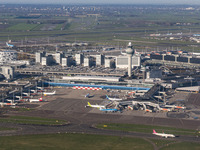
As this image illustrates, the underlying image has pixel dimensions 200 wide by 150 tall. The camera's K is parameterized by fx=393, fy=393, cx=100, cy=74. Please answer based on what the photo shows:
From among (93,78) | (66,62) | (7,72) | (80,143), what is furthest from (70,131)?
(66,62)

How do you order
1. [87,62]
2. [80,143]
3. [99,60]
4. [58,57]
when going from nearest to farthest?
[80,143], [87,62], [99,60], [58,57]

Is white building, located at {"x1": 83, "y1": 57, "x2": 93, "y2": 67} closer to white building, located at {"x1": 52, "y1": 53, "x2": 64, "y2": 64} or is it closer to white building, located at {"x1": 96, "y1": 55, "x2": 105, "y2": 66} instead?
white building, located at {"x1": 96, "y1": 55, "x2": 105, "y2": 66}

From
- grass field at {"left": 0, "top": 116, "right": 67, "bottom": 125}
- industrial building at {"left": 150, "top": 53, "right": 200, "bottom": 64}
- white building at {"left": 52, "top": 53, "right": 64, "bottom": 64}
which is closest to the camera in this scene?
grass field at {"left": 0, "top": 116, "right": 67, "bottom": 125}

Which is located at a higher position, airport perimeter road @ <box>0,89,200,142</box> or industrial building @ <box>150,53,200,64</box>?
industrial building @ <box>150,53,200,64</box>

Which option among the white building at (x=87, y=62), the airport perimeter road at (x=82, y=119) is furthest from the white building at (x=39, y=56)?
the airport perimeter road at (x=82, y=119)

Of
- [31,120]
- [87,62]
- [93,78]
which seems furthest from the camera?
[87,62]

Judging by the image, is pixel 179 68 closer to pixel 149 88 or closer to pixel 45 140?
pixel 149 88

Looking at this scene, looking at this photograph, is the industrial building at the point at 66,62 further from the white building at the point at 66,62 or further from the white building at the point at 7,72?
the white building at the point at 7,72

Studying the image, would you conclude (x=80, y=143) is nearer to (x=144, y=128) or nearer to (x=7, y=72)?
(x=144, y=128)

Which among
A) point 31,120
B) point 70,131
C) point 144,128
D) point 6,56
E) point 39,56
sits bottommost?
point 70,131

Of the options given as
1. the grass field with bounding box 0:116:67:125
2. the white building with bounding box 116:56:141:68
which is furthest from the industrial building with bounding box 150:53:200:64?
the grass field with bounding box 0:116:67:125
